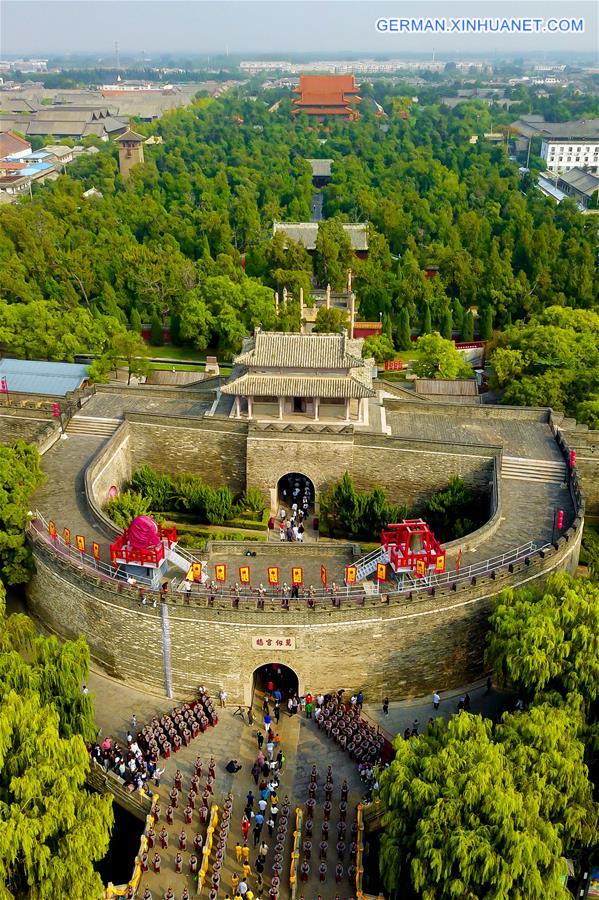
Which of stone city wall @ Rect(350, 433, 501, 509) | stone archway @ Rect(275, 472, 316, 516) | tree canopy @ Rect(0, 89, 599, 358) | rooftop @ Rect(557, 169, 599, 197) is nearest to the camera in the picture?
stone city wall @ Rect(350, 433, 501, 509)

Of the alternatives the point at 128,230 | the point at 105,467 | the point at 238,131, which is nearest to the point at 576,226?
the point at 128,230

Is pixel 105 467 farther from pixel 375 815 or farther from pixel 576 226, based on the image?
pixel 576 226

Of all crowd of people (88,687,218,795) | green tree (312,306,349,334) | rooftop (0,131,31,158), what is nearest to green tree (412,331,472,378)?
green tree (312,306,349,334)

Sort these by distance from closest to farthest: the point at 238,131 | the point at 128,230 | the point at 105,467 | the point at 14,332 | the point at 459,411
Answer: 1. the point at 105,467
2. the point at 459,411
3. the point at 14,332
4. the point at 128,230
5. the point at 238,131

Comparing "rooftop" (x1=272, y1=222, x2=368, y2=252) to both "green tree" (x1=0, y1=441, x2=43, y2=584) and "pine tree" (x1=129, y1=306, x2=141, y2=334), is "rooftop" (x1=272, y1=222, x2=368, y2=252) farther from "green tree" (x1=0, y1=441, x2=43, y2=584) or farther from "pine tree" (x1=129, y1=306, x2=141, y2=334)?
"green tree" (x1=0, y1=441, x2=43, y2=584)

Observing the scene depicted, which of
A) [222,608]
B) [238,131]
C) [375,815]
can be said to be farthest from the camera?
[238,131]

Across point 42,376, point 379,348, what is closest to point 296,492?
point 379,348
